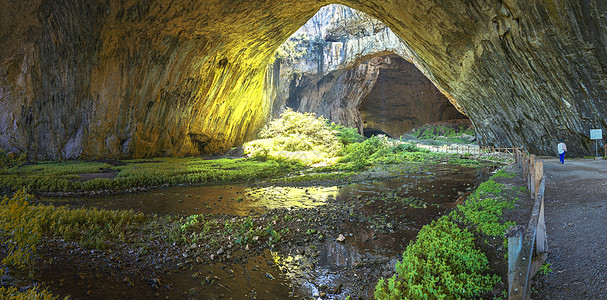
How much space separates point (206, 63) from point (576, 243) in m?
21.6

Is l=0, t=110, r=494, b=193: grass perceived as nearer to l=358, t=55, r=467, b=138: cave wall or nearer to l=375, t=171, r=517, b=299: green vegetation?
l=375, t=171, r=517, b=299: green vegetation

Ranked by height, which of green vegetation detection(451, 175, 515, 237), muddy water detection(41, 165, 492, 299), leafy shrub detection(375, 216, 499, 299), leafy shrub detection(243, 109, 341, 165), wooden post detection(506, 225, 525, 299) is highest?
leafy shrub detection(243, 109, 341, 165)

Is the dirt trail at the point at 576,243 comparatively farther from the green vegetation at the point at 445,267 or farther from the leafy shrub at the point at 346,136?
the leafy shrub at the point at 346,136

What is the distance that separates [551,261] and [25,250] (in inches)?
292

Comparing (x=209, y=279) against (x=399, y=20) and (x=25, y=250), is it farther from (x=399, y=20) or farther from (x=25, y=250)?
(x=399, y=20)

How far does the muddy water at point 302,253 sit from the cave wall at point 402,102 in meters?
33.9

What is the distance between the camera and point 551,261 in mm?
A: 3588

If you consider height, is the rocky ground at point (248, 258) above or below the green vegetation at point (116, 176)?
below

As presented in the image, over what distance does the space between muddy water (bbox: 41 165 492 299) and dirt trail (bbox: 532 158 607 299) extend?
2.07 meters

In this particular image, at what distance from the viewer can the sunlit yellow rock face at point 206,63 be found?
1137 cm

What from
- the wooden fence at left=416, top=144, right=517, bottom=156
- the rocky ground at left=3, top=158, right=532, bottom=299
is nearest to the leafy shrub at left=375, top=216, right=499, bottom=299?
the rocky ground at left=3, top=158, right=532, bottom=299

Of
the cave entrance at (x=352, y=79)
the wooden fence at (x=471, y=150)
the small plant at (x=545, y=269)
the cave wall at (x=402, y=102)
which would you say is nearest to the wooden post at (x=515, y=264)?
the small plant at (x=545, y=269)

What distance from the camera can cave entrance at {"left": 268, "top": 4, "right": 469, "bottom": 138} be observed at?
3412 centimetres

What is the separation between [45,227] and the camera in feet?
21.2
